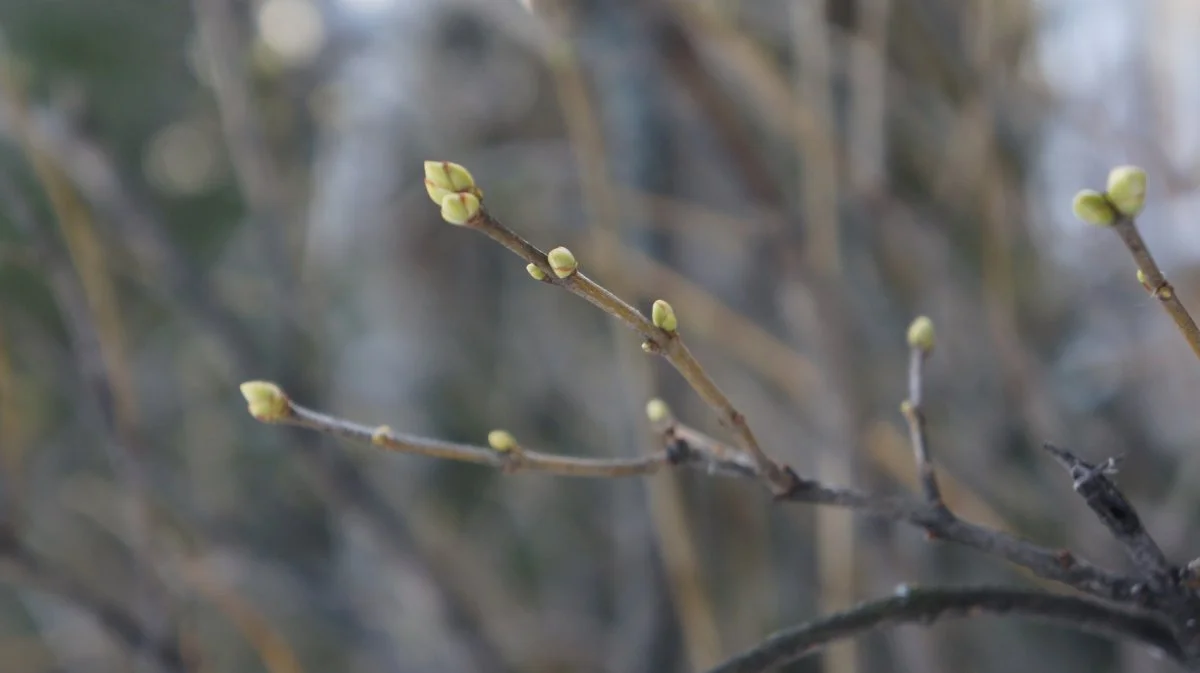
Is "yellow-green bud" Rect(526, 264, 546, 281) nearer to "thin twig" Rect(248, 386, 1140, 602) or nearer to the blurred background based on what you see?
"thin twig" Rect(248, 386, 1140, 602)

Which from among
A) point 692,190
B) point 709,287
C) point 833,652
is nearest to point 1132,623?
point 833,652

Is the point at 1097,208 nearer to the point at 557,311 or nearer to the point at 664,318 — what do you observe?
the point at 664,318

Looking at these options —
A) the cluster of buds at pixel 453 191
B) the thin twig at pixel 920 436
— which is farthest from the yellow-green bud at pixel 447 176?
the thin twig at pixel 920 436

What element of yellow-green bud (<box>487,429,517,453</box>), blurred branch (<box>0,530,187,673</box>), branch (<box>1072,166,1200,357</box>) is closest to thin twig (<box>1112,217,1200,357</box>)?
branch (<box>1072,166,1200,357</box>)

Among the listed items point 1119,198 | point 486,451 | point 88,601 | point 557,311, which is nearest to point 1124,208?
point 1119,198

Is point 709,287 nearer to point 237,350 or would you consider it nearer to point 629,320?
point 237,350

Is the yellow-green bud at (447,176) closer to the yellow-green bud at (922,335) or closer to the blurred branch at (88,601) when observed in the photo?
the yellow-green bud at (922,335)

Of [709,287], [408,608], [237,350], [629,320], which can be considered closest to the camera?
[629,320]
